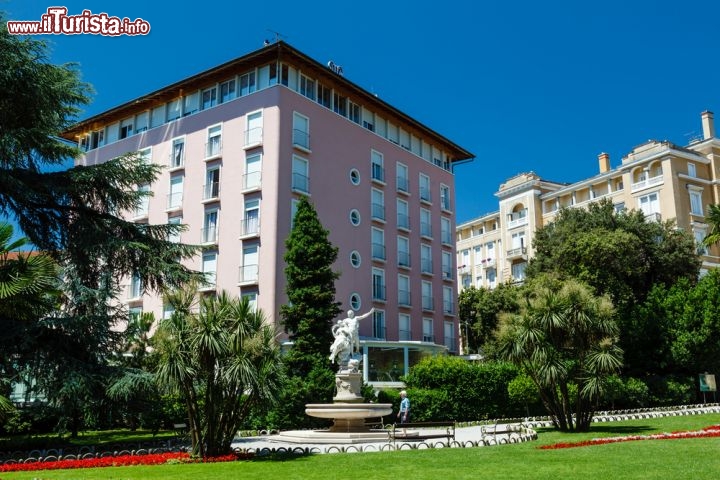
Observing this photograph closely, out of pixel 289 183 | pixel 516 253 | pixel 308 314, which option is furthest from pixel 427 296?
pixel 516 253

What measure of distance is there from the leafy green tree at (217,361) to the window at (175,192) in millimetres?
24685

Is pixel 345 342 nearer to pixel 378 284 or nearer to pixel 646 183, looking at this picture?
pixel 378 284

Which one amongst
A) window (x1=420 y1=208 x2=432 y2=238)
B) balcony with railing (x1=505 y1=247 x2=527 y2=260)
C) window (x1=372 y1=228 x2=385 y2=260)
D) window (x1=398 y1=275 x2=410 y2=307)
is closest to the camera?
window (x1=372 y1=228 x2=385 y2=260)

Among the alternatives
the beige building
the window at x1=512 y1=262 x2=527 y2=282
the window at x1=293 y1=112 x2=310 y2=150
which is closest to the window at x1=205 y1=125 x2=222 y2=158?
the window at x1=293 y1=112 x2=310 y2=150

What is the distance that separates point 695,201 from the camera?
54.2m

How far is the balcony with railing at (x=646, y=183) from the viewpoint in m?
54.2

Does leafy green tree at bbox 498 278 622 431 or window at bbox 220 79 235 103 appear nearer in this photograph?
leafy green tree at bbox 498 278 622 431

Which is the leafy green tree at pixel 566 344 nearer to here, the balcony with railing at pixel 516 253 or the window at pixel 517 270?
the balcony with railing at pixel 516 253

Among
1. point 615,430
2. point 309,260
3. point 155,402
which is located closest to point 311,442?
point 155,402

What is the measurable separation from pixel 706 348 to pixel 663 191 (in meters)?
23.0

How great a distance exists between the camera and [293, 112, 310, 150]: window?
36562 millimetres

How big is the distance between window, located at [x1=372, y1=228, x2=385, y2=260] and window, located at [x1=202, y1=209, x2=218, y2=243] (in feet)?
31.9

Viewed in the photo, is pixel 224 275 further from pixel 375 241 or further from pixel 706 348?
pixel 706 348

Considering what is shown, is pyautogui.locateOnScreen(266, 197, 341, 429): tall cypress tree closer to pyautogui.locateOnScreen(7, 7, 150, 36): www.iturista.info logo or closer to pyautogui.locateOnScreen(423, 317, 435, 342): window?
pyautogui.locateOnScreen(7, 7, 150, 36): www.iturista.info logo
